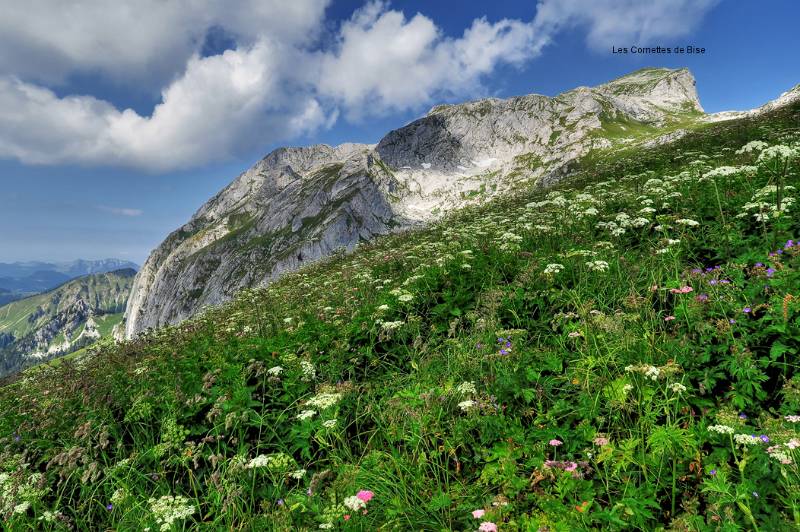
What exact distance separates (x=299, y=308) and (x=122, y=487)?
6424 millimetres

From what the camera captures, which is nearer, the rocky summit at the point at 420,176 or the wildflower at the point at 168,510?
the wildflower at the point at 168,510

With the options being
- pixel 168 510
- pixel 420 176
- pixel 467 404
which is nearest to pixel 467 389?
pixel 467 404

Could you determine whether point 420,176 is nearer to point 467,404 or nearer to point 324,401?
point 324,401

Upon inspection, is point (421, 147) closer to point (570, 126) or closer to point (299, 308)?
point (570, 126)

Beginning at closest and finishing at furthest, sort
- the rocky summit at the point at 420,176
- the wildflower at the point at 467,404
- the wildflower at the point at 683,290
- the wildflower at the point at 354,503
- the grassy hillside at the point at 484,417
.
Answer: the wildflower at the point at 354,503, the grassy hillside at the point at 484,417, the wildflower at the point at 467,404, the wildflower at the point at 683,290, the rocky summit at the point at 420,176

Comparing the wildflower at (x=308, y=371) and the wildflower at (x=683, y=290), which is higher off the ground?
the wildflower at (x=683, y=290)

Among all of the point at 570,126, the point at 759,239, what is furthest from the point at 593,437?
the point at 570,126

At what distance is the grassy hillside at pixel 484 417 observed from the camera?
350 centimetres

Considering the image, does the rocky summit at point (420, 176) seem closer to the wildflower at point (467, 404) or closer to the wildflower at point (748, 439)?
the wildflower at point (467, 404)

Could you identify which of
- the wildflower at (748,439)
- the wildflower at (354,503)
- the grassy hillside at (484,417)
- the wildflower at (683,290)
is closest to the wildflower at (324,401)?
the grassy hillside at (484,417)

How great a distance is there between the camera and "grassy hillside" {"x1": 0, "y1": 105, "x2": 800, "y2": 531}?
350 centimetres

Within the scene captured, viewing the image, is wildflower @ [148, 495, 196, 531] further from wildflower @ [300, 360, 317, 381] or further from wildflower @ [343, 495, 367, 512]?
wildflower @ [300, 360, 317, 381]

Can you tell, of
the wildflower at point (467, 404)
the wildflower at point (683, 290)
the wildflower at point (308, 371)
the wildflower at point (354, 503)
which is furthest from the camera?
the wildflower at point (308, 371)

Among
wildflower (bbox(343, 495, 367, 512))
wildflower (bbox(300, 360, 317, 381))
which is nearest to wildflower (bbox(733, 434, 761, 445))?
wildflower (bbox(343, 495, 367, 512))
